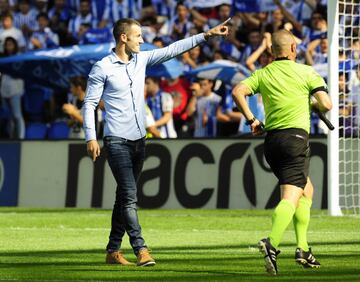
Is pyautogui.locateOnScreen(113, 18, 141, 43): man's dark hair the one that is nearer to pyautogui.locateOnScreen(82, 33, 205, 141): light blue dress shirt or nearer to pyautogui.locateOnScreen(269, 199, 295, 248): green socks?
pyautogui.locateOnScreen(82, 33, 205, 141): light blue dress shirt

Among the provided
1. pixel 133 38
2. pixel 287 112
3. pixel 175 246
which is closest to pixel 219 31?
pixel 133 38

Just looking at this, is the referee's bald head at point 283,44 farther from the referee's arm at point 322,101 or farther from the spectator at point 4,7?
the spectator at point 4,7

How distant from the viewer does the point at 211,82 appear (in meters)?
25.4

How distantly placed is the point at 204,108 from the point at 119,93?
13.4 meters

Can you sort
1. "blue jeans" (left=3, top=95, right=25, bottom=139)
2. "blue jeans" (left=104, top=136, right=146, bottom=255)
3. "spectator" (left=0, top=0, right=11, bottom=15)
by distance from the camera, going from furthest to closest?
"spectator" (left=0, top=0, right=11, bottom=15)
"blue jeans" (left=3, top=95, right=25, bottom=139)
"blue jeans" (left=104, top=136, right=146, bottom=255)

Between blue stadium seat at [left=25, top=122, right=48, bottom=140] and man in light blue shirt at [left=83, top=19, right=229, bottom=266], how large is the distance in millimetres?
15630

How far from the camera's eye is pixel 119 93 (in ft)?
39.2

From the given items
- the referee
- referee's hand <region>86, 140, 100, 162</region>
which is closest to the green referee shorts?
the referee

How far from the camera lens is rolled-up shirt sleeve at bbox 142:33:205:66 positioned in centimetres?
1195

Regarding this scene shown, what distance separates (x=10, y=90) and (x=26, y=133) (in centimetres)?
117

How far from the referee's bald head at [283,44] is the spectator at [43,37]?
59.8 feet

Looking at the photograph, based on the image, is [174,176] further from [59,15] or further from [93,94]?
[93,94]

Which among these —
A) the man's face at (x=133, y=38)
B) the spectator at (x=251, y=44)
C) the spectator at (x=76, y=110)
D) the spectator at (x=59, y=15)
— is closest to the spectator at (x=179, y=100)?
the spectator at (x=251, y=44)

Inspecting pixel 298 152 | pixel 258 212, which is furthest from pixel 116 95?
pixel 258 212
